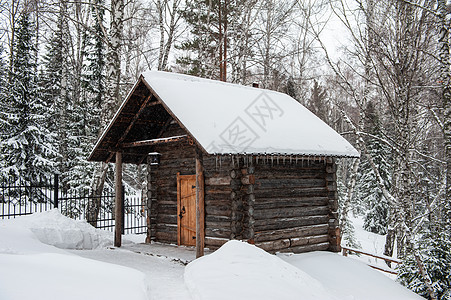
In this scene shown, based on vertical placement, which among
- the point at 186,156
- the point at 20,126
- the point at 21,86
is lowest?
the point at 186,156

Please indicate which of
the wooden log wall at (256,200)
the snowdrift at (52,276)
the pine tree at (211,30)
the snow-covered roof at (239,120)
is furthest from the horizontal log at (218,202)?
the pine tree at (211,30)

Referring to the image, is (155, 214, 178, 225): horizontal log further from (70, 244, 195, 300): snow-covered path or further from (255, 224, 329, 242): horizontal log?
(255, 224, 329, 242): horizontal log

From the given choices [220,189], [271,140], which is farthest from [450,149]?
[220,189]

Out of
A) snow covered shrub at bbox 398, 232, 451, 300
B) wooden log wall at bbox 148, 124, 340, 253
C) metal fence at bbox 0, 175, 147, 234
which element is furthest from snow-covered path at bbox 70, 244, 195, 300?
snow covered shrub at bbox 398, 232, 451, 300

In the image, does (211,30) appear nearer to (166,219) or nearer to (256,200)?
(166,219)

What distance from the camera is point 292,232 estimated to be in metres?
10.6

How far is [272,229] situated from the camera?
33.2 ft

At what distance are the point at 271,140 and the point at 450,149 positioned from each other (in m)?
4.48

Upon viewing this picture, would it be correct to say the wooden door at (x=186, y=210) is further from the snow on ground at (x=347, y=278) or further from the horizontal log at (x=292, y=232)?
the snow on ground at (x=347, y=278)

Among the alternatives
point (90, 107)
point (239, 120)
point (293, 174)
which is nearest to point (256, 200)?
point (293, 174)

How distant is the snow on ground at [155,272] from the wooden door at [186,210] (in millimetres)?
425

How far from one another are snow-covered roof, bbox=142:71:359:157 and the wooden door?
2.58 metres

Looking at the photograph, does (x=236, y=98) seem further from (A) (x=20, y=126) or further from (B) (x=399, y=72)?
(A) (x=20, y=126)

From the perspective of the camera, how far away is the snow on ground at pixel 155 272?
5.07m
